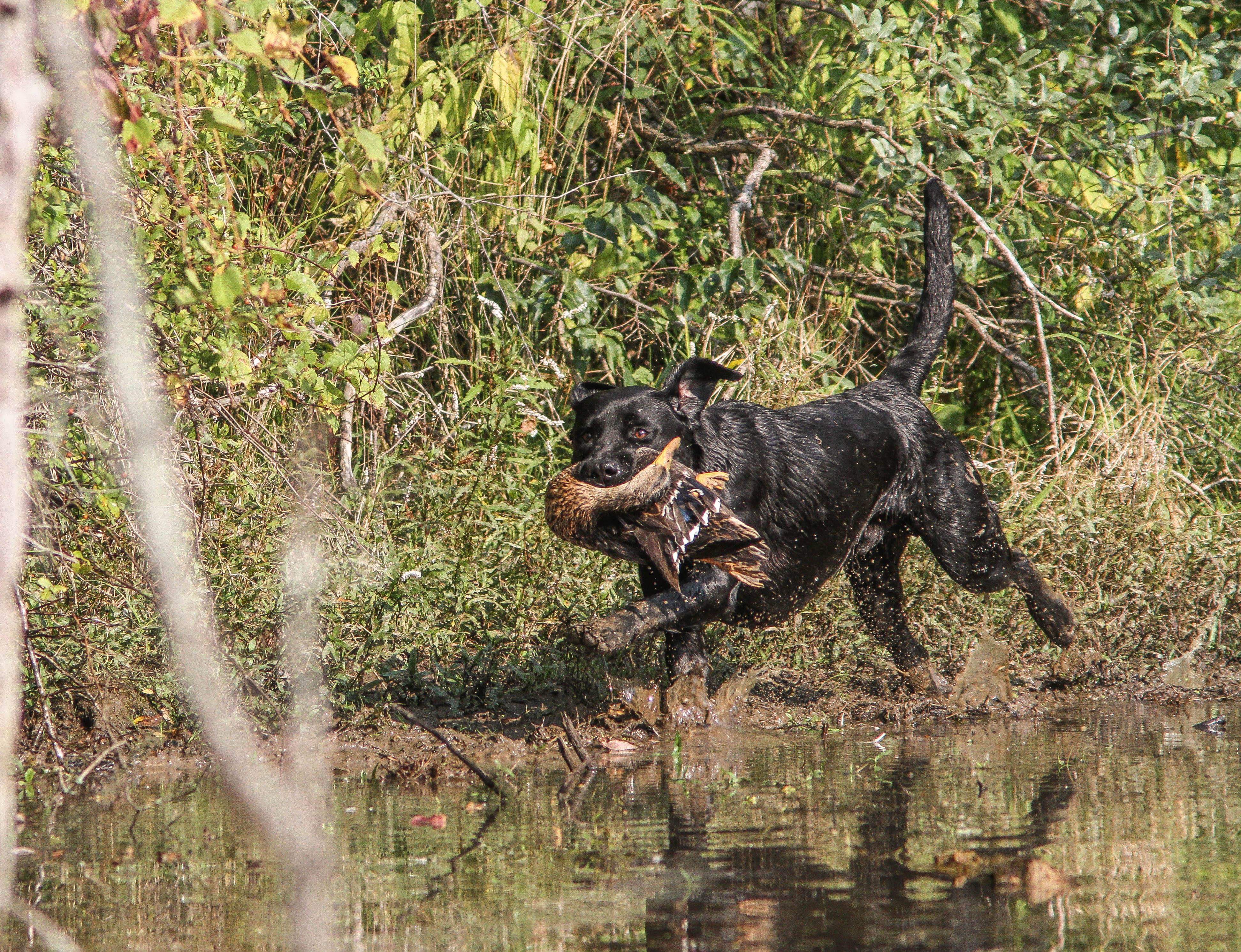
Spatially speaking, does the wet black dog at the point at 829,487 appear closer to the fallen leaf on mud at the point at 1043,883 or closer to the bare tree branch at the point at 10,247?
the fallen leaf on mud at the point at 1043,883

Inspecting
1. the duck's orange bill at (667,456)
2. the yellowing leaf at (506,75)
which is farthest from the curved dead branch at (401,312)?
the duck's orange bill at (667,456)

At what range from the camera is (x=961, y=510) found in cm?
547

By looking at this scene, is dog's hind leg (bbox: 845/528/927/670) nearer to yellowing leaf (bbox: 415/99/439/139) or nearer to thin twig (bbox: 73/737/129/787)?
yellowing leaf (bbox: 415/99/439/139)

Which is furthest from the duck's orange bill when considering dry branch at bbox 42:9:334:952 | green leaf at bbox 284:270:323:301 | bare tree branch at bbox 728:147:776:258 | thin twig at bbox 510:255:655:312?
bare tree branch at bbox 728:147:776:258

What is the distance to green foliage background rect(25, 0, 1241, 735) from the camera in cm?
465

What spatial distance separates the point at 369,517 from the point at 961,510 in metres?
2.47

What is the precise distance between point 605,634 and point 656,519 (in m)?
0.40

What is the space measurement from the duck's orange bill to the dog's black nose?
0.13m

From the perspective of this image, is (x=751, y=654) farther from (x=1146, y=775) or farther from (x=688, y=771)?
(x=1146, y=775)

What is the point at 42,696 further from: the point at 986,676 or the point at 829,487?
the point at 986,676

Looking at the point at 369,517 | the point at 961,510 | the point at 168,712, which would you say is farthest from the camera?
the point at 369,517

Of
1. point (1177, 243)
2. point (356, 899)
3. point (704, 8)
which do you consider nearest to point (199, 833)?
point (356, 899)

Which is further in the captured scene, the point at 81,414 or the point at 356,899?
the point at 81,414

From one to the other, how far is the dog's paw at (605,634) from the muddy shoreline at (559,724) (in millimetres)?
370
